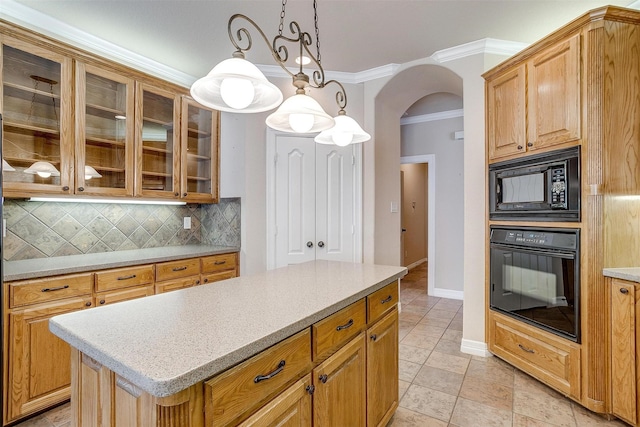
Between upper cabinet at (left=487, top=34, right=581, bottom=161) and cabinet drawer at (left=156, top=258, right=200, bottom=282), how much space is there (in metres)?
2.71

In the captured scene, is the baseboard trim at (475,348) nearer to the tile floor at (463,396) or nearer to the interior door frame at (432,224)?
the tile floor at (463,396)

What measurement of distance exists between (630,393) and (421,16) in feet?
9.06

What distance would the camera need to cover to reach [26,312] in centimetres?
189

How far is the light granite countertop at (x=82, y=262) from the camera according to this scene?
6.27 feet

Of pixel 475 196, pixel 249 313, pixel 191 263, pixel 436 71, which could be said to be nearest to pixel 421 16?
pixel 436 71

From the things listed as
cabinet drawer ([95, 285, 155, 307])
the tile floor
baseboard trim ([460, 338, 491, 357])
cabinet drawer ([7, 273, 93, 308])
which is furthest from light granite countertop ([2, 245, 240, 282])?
baseboard trim ([460, 338, 491, 357])

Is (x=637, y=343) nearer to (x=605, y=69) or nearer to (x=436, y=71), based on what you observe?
(x=605, y=69)

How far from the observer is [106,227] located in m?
2.79

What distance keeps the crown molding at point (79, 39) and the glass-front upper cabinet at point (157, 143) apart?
336 millimetres

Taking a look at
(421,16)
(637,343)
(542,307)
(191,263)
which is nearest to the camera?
(637,343)

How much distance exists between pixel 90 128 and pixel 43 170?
456 mm

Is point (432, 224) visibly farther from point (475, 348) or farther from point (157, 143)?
point (157, 143)

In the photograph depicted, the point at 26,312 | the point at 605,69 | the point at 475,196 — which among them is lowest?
the point at 26,312

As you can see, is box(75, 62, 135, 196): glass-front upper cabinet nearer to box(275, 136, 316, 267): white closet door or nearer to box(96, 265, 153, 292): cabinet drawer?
box(96, 265, 153, 292): cabinet drawer
